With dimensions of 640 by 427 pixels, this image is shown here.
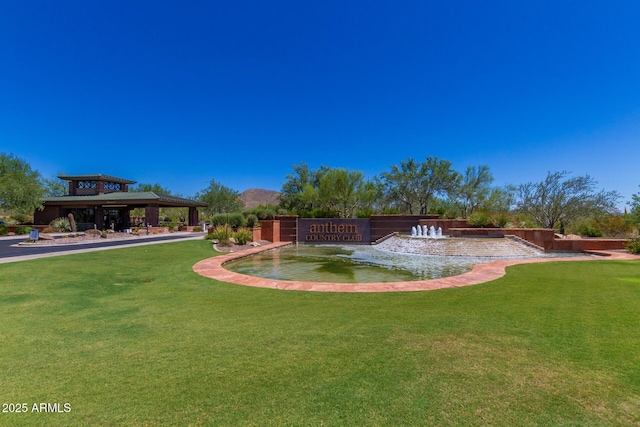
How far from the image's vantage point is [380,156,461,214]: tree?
27.0 m

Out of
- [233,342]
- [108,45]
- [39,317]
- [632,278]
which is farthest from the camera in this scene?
[108,45]

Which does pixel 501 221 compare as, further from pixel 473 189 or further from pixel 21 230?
pixel 21 230

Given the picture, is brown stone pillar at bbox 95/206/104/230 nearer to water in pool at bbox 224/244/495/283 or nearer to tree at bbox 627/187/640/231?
water in pool at bbox 224/244/495/283

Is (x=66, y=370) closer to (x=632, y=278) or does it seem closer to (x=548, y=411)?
(x=548, y=411)

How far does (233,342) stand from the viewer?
3.21m

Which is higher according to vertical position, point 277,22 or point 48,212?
point 277,22

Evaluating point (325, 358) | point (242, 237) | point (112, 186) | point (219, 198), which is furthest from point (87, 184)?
point (325, 358)

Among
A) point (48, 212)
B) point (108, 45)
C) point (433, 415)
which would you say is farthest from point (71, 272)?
point (48, 212)

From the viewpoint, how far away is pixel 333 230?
1861 centimetres

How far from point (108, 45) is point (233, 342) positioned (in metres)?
21.7

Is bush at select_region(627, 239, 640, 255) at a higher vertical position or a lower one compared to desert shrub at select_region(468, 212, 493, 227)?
lower

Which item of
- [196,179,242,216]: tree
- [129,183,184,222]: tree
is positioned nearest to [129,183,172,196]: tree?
[129,183,184,222]: tree

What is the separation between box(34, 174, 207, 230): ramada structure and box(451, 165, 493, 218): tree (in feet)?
88.9

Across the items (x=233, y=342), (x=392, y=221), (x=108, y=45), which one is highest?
(x=108, y=45)
